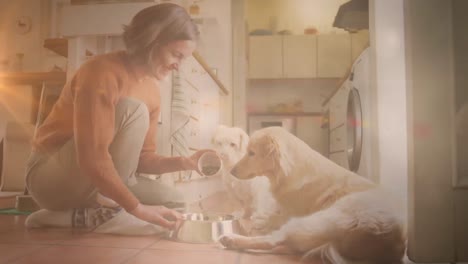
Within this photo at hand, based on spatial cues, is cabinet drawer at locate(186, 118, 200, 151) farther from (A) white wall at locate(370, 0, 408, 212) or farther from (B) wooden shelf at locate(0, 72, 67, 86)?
(B) wooden shelf at locate(0, 72, 67, 86)

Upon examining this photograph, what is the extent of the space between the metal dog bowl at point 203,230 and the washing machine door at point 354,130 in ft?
1.74

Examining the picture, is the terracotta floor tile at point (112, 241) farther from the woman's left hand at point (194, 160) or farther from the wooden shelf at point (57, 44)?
the wooden shelf at point (57, 44)

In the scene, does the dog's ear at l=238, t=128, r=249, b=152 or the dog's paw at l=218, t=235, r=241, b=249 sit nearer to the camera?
the dog's paw at l=218, t=235, r=241, b=249

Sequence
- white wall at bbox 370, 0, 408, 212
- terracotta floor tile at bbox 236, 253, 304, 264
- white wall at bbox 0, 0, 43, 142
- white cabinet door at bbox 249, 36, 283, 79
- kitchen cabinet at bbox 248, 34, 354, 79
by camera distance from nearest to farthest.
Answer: terracotta floor tile at bbox 236, 253, 304, 264 → white wall at bbox 370, 0, 408, 212 → kitchen cabinet at bbox 248, 34, 354, 79 → white cabinet door at bbox 249, 36, 283, 79 → white wall at bbox 0, 0, 43, 142

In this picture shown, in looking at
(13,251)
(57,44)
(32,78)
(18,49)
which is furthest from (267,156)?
(18,49)

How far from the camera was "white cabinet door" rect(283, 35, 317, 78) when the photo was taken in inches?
62.9

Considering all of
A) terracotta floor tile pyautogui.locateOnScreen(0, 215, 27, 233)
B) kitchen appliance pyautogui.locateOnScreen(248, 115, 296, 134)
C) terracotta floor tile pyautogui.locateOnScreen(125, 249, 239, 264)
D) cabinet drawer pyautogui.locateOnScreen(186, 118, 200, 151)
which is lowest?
terracotta floor tile pyautogui.locateOnScreen(125, 249, 239, 264)

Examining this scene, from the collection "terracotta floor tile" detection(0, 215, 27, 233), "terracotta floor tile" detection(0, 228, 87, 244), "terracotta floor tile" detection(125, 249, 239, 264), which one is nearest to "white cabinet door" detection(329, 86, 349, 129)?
"terracotta floor tile" detection(125, 249, 239, 264)

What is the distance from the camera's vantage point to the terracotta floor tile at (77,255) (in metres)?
1.24

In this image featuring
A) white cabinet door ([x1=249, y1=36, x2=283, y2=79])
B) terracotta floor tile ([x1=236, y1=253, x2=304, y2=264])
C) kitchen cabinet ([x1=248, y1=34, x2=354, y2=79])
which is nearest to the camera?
terracotta floor tile ([x1=236, y1=253, x2=304, y2=264])

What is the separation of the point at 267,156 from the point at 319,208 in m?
0.29

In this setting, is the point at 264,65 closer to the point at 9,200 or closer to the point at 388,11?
the point at 388,11

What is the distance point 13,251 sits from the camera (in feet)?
4.40

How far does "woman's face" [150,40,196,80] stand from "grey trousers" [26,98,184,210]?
0.18 meters
